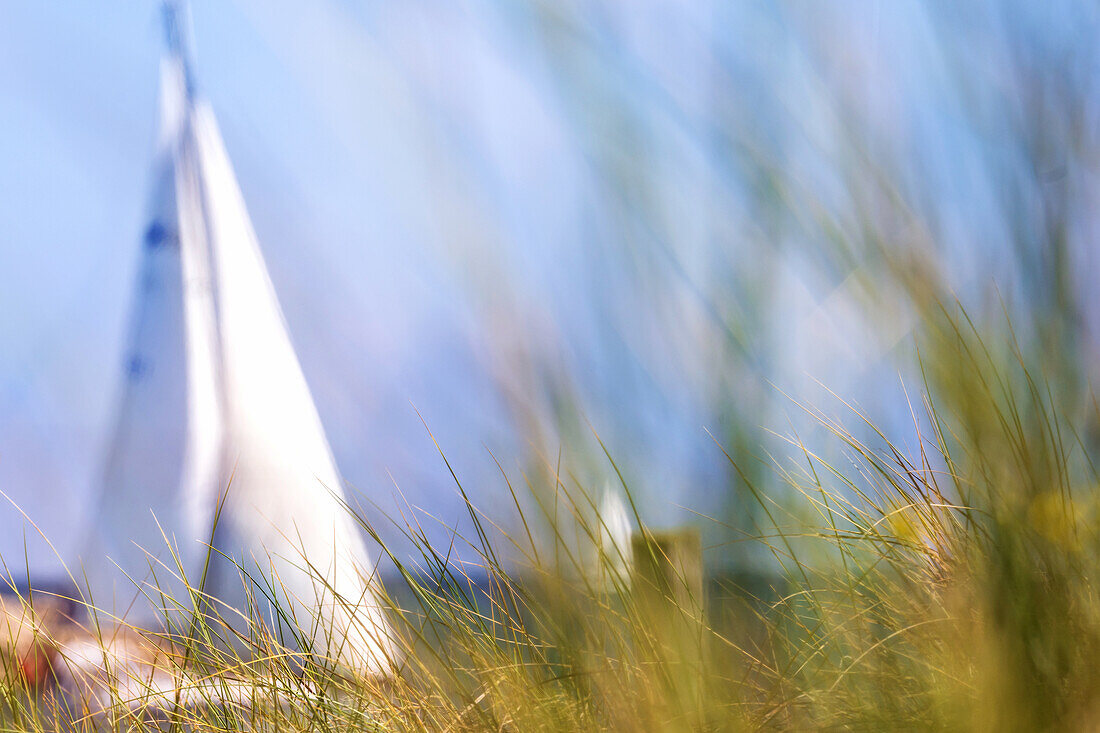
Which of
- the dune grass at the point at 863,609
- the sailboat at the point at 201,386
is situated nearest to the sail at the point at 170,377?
the sailboat at the point at 201,386

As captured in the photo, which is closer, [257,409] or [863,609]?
[863,609]

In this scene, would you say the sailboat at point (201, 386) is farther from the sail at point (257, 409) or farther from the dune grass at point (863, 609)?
the dune grass at point (863, 609)

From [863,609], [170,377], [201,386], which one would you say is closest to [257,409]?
[201,386]

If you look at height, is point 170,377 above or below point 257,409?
above

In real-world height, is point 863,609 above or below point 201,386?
above

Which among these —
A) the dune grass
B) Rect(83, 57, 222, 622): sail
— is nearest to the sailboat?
Rect(83, 57, 222, 622): sail

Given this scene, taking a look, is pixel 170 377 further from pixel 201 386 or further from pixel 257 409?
pixel 257 409

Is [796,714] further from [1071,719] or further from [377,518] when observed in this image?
[377,518]

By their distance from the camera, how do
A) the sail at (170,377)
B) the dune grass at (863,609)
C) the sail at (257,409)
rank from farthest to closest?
the sail at (170,377) < the sail at (257,409) < the dune grass at (863,609)

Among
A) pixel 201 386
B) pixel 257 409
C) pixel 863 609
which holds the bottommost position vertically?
pixel 257 409

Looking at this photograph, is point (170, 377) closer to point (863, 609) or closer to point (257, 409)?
point (257, 409)

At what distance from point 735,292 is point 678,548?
0.53ft

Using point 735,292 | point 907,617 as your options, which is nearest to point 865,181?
point 735,292

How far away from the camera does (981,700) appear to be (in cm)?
23
